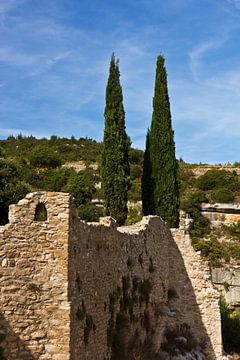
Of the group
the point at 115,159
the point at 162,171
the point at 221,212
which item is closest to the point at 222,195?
the point at 221,212

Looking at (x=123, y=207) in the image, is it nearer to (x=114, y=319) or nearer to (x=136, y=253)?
(x=136, y=253)

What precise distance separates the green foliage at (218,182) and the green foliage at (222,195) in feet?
7.06

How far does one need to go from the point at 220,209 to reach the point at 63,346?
44.5 meters

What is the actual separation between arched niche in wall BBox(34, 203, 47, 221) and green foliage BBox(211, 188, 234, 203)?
4731 cm

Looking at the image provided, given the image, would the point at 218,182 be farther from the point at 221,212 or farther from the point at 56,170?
the point at 56,170

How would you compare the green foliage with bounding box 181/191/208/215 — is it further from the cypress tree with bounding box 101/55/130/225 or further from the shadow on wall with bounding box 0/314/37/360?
the shadow on wall with bounding box 0/314/37/360

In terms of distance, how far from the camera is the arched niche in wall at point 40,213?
11.8 metres

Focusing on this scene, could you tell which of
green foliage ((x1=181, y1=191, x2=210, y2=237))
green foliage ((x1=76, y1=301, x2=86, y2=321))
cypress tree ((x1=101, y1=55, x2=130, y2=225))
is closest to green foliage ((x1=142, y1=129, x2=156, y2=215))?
cypress tree ((x1=101, y1=55, x2=130, y2=225))

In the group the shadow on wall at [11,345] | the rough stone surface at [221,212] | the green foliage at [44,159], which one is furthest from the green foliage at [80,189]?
the shadow on wall at [11,345]

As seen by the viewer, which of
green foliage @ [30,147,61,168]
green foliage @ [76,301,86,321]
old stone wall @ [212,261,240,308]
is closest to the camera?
green foliage @ [76,301,86,321]

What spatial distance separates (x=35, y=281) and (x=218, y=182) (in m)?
54.3

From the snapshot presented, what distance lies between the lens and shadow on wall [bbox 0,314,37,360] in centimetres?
1096

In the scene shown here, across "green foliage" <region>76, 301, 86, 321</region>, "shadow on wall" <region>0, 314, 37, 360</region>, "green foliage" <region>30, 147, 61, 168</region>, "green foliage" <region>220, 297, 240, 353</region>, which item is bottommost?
"green foliage" <region>220, 297, 240, 353</region>

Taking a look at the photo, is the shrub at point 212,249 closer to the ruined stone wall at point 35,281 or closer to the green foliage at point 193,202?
the green foliage at point 193,202
